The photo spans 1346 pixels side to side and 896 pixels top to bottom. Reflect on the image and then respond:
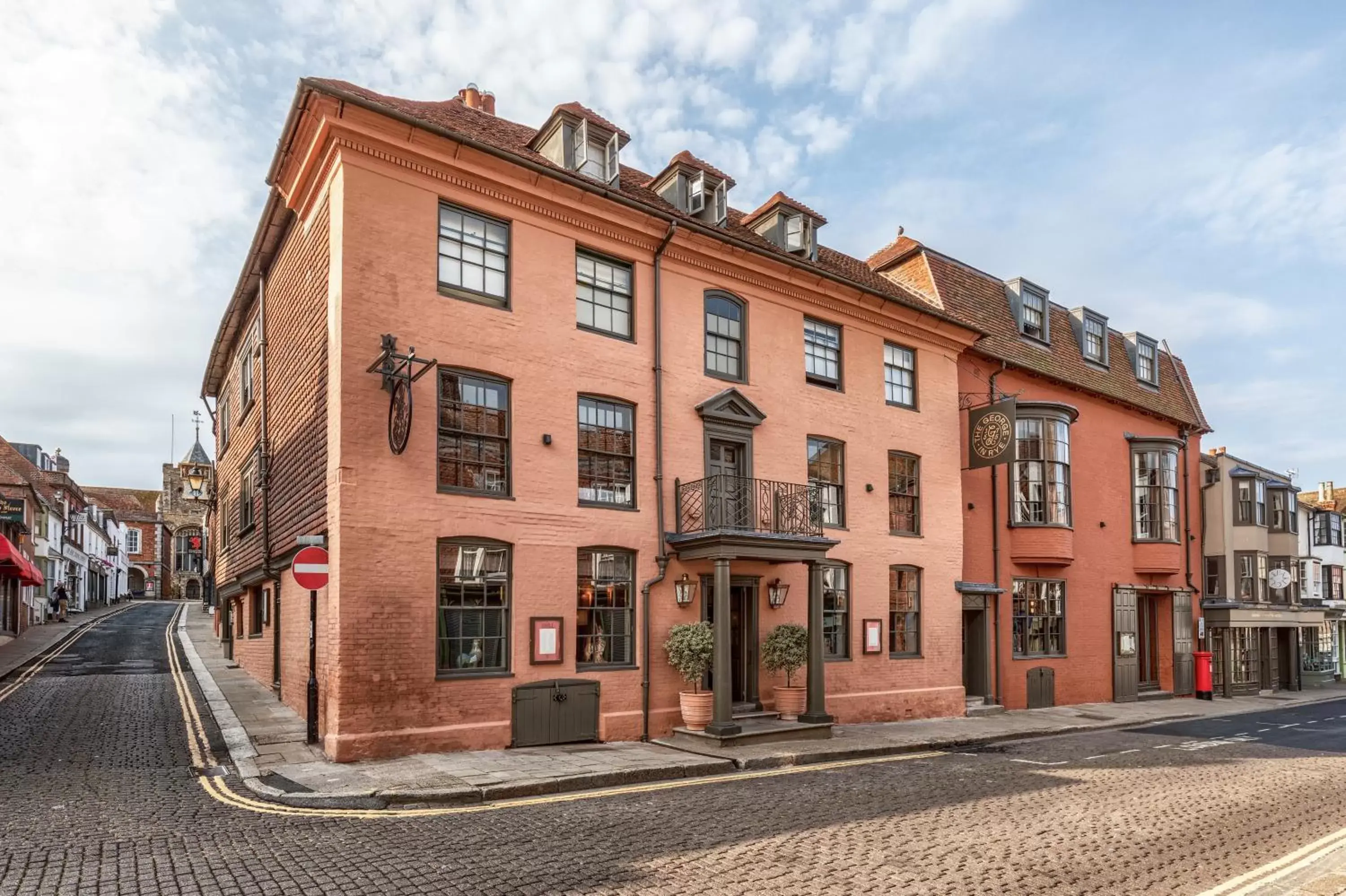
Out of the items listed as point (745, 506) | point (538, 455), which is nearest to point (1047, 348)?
point (745, 506)

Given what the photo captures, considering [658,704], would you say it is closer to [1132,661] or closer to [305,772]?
[305,772]

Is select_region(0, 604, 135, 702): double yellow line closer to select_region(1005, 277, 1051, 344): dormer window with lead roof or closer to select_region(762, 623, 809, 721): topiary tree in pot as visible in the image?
select_region(762, 623, 809, 721): topiary tree in pot

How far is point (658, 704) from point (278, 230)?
33.7 feet

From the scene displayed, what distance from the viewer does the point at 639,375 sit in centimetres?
1501

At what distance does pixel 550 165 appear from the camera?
1387cm

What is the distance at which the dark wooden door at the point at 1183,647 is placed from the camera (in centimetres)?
2570

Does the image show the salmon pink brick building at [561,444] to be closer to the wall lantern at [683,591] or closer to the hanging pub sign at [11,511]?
the wall lantern at [683,591]

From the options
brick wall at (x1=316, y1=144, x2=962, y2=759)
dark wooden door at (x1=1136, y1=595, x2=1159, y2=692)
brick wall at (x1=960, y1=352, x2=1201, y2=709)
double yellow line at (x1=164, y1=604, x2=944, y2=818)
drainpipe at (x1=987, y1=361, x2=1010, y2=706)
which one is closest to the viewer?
double yellow line at (x1=164, y1=604, x2=944, y2=818)

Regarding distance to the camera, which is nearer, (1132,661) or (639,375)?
(639,375)

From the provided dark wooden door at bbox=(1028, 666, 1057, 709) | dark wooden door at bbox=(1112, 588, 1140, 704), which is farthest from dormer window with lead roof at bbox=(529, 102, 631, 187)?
dark wooden door at bbox=(1112, 588, 1140, 704)

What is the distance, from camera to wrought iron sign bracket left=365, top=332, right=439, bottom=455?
39.0 ft

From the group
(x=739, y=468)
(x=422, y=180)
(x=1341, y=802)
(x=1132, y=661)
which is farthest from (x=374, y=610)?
(x=1132, y=661)

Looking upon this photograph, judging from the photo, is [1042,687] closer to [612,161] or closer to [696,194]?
[696,194]

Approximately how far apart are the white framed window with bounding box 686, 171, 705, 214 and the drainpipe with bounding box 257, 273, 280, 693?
27.2 feet
